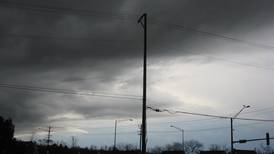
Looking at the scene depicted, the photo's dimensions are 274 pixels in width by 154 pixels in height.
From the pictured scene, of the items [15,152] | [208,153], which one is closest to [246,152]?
[208,153]

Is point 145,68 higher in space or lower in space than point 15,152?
higher

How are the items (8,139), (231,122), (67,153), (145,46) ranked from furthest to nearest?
(67,153) → (8,139) → (231,122) → (145,46)

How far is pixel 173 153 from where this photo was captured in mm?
148500

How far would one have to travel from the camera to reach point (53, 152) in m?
175

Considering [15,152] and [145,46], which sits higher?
[145,46]

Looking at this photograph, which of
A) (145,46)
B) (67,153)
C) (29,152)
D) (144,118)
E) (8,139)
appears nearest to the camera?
(144,118)

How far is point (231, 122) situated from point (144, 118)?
33082 mm

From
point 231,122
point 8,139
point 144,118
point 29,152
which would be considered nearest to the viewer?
point 144,118

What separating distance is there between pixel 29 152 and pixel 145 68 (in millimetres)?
118326

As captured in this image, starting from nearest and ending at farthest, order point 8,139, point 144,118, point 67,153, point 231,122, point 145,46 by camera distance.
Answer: point 144,118 < point 145,46 < point 231,122 < point 8,139 < point 67,153

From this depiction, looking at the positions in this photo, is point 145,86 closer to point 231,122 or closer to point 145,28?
point 145,28

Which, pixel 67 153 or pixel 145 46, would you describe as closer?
pixel 145 46

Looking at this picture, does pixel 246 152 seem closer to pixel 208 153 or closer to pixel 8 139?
pixel 208 153

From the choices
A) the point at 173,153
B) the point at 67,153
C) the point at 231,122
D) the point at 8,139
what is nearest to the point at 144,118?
the point at 231,122
